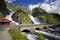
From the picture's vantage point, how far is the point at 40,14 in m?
55.2

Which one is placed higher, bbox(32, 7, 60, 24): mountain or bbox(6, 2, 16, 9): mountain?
bbox(6, 2, 16, 9): mountain

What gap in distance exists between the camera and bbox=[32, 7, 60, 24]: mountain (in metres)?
52.1

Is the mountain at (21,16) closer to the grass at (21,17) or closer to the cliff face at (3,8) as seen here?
the grass at (21,17)

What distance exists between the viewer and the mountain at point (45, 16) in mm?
52125

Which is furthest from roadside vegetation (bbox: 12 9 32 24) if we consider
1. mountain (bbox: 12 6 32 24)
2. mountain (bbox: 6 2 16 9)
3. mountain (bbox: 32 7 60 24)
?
mountain (bbox: 32 7 60 24)

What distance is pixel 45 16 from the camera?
5491cm

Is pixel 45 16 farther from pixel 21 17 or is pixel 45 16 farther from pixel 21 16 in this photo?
pixel 21 16

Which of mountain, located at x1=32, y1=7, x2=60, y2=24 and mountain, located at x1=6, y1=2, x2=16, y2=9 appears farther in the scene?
mountain, located at x1=32, y1=7, x2=60, y2=24

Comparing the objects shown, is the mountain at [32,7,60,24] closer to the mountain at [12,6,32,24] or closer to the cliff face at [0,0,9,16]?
the mountain at [12,6,32,24]

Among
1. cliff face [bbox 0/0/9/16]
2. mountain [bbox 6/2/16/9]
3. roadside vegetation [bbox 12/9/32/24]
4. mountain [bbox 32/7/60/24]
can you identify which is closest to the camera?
cliff face [bbox 0/0/9/16]

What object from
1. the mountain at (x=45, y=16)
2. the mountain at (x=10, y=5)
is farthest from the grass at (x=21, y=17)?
the mountain at (x=45, y=16)

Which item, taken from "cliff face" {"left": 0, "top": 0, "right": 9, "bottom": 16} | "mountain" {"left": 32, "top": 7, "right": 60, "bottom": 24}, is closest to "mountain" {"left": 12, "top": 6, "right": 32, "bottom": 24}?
"cliff face" {"left": 0, "top": 0, "right": 9, "bottom": 16}

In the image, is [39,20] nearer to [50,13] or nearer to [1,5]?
[50,13]

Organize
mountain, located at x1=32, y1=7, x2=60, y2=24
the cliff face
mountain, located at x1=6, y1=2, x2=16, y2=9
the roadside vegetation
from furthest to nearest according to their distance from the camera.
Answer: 1. mountain, located at x1=32, y1=7, x2=60, y2=24
2. mountain, located at x1=6, y1=2, x2=16, y2=9
3. the roadside vegetation
4. the cliff face
